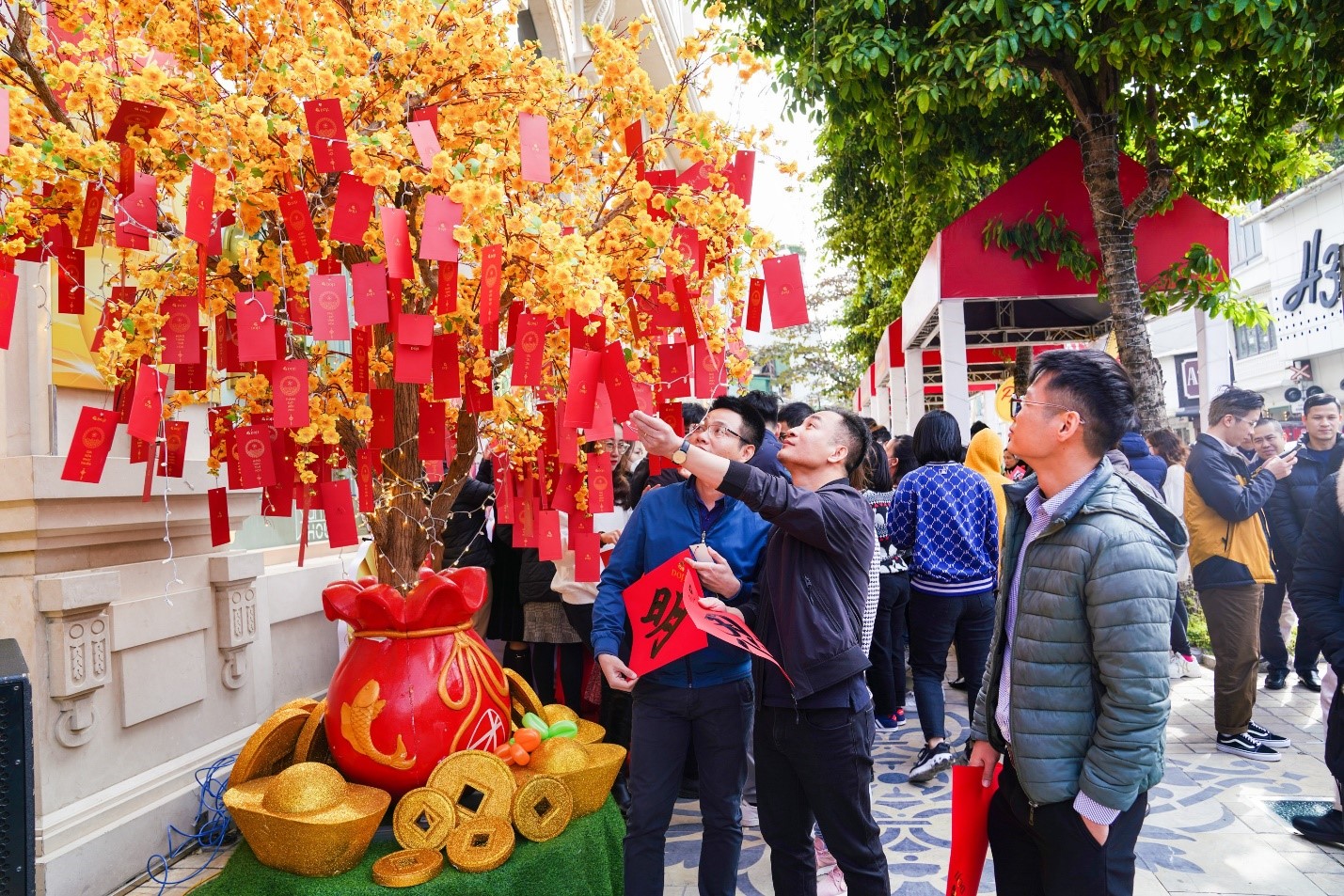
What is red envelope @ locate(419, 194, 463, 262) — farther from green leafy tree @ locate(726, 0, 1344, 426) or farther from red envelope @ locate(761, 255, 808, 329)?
green leafy tree @ locate(726, 0, 1344, 426)

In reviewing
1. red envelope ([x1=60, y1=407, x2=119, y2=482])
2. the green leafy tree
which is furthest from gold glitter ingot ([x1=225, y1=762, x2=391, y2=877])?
the green leafy tree

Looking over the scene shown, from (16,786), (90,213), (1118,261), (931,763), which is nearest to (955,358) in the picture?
(1118,261)

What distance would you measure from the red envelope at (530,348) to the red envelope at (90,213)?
3.68 ft

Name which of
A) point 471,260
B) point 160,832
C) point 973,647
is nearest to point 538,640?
point 160,832

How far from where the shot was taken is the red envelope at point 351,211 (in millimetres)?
2309

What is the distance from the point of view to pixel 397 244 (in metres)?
2.32

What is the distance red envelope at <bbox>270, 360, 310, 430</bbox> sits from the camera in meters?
2.46

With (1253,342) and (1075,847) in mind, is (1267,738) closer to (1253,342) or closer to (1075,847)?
(1075,847)

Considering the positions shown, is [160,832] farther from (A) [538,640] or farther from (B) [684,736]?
(B) [684,736]

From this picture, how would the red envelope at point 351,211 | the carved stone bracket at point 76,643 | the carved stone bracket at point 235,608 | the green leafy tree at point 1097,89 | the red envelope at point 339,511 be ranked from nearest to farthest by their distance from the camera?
1. the red envelope at point 351,211
2. the red envelope at point 339,511
3. the carved stone bracket at point 76,643
4. the carved stone bracket at point 235,608
5. the green leafy tree at point 1097,89

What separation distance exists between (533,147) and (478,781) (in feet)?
6.23

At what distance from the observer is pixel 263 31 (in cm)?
274

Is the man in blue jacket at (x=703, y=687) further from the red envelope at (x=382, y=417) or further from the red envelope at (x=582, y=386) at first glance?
the red envelope at (x=382, y=417)

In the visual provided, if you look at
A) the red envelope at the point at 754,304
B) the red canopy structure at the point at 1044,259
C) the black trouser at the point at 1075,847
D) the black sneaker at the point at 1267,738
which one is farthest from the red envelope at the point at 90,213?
the red canopy structure at the point at 1044,259
